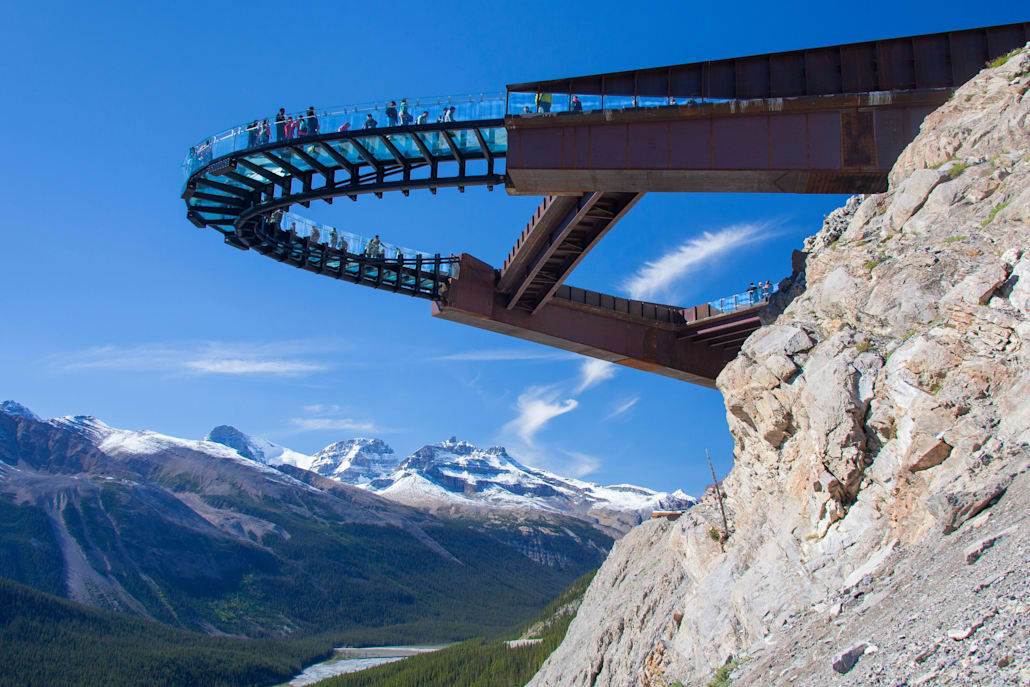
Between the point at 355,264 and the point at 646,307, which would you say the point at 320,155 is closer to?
the point at 355,264

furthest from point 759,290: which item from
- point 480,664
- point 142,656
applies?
point 142,656

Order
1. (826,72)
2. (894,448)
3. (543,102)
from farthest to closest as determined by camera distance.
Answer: (543,102)
(826,72)
(894,448)

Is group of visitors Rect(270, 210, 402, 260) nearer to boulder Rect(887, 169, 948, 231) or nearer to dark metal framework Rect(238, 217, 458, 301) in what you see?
dark metal framework Rect(238, 217, 458, 301)

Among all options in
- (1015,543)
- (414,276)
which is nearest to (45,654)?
(414,276)

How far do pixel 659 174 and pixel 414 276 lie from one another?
1497cm

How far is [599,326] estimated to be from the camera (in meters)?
40.0

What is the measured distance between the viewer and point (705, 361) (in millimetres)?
41875

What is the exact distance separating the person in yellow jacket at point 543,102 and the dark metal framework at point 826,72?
1.14ft

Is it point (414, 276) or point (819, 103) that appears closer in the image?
point (819, 103)

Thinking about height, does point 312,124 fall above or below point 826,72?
above

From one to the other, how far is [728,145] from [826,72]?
153 inches

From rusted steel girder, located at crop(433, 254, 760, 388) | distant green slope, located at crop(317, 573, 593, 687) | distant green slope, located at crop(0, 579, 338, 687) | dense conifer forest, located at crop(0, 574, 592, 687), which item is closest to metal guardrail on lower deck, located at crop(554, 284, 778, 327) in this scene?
rusted steel girder, located at crop(433, 254, 760, 388)

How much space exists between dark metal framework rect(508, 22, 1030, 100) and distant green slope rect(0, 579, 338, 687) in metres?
156

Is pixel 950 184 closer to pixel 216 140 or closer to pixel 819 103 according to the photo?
pixel 819 103
